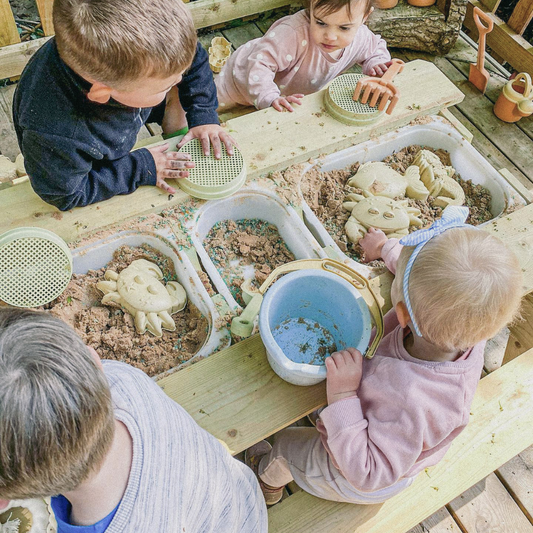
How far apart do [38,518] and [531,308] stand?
160 centimetres

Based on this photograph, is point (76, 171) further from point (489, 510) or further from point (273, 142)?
point (489, 510)

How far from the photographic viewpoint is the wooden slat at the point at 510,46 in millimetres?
2537

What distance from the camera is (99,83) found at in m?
1.04

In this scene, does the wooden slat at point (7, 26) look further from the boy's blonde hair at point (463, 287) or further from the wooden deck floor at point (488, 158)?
the boy's blonde hair at point (463, 287)

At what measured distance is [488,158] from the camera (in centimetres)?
226

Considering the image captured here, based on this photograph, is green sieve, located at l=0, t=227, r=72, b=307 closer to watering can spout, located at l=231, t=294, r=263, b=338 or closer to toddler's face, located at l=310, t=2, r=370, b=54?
watering can spout, located at l=231, t=294, r=263, b=338

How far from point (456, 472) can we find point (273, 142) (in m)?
1.08

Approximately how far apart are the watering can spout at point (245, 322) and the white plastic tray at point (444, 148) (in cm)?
54

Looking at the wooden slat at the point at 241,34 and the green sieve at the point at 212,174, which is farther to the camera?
the wooden slat at the point at 241,34

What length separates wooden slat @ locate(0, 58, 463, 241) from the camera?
4.33 ft

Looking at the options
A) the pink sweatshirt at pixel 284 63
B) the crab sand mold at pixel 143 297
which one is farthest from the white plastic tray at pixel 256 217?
the pink sweatshirt at pixel 284 63

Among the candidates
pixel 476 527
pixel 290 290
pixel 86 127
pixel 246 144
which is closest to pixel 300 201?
pixel 246 144

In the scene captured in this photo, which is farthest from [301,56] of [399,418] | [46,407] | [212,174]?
[46,407]

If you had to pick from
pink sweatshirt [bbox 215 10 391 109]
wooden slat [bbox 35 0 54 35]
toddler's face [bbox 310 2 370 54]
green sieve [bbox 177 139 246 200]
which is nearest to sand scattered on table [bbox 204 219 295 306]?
green sieve [bbox 177 139 246 200]
